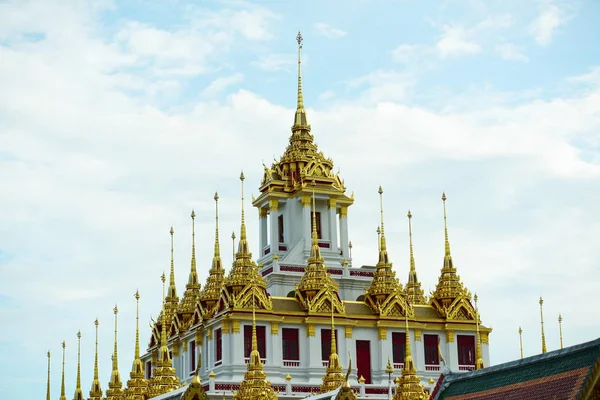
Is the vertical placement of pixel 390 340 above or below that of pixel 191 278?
below

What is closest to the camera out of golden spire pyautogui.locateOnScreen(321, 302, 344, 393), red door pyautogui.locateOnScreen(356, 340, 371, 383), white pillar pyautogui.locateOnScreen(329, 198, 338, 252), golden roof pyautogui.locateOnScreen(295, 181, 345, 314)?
golden spire pyautogui.locateOnScreen(321, 302, 344, 393)

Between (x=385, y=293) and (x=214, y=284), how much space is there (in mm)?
9199

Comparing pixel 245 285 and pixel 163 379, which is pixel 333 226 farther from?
pixel 163 379

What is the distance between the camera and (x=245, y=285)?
5856 cm

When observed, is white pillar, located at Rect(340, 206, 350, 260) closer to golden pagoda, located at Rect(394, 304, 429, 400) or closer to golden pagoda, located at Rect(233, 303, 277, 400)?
golden pagoda, located at Rect(233, 303, 277, 400)

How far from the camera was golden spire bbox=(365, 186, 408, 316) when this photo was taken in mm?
61000

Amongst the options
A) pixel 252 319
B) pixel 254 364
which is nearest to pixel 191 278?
pixel 252 319

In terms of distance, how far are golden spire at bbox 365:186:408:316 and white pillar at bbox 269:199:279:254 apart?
588cm

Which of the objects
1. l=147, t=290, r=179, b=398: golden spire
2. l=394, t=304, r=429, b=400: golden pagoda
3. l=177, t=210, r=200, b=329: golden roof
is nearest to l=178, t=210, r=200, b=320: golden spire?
l=177, t=210, r=200, b=329: golden roof

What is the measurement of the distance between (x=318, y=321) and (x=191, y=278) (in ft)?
40.8

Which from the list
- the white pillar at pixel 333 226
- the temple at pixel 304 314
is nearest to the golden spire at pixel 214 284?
the temple at pixel 304 314

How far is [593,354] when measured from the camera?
2973 centimetres

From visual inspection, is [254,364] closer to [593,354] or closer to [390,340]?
[390,340]

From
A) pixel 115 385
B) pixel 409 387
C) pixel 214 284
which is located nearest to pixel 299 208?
pixel 214 284
